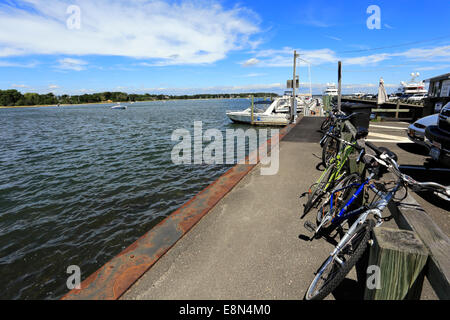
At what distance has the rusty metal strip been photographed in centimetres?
227

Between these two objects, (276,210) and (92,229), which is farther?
(92,229)

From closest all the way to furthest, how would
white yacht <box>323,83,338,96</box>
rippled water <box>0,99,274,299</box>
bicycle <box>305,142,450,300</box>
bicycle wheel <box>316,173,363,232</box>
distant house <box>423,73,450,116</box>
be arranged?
1. bicycle <box>305,142,450,300</box>
2. bicycle wheel <box>316,173,363,232</box>
3. rippled water <box>0,99,274,299</box>
4. distant house <box>423,73,450,116</box>
5. white yacht <box>323,83,338,96</box>

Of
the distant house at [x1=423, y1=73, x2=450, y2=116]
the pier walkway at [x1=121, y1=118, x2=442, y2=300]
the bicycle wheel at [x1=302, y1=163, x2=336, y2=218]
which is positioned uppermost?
the distant house at [x1=423, y1=73, x2=450, y2=116]

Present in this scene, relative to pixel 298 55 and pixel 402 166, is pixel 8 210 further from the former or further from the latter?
pixel 298 55

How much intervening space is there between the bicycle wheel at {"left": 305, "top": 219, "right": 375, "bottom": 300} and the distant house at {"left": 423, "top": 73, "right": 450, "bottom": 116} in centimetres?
1349

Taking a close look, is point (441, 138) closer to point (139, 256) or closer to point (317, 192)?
point (317, 192)

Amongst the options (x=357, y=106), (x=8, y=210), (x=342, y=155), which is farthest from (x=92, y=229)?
(x=357, y=106)

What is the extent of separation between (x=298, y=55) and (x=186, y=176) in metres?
14.7

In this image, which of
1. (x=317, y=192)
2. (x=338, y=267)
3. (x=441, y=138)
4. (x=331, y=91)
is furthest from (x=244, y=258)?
(x=331, y=91)

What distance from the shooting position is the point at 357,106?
904 centimetres

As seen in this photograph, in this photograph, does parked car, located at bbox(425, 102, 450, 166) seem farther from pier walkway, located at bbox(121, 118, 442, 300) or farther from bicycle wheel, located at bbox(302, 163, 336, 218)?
pier walkway, located at bbox(121, 118, 442, 300)

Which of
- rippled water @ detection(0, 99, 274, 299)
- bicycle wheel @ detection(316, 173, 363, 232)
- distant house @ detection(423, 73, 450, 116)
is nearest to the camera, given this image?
bicycle wheel @ detection(316, 173, 363, 232)

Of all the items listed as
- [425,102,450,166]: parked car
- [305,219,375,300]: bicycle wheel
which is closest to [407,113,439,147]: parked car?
[425,102,450,166]: parked car

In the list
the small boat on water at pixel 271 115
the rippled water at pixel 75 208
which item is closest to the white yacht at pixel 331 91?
the small boat on water at pixel 271 115
